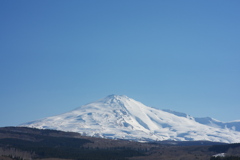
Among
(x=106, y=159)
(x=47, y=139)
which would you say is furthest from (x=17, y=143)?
(x=106, y=159)

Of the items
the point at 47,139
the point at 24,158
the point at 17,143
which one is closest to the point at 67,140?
the point at 47,139

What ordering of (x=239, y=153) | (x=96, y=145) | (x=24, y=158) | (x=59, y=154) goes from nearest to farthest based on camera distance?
(x=24, y=158) < (x=59, y=154) < (x=239, y=153) < (x=96, y=145)

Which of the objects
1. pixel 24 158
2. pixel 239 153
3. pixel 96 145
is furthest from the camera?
pixel 96 145

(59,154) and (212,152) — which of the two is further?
(212,152)

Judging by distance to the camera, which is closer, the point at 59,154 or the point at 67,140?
the point at 59,154

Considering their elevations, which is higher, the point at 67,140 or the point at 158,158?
the point at 67,140

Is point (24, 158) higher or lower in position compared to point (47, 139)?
lower

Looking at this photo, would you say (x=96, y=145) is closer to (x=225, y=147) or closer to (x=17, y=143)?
(x=17, y=143)

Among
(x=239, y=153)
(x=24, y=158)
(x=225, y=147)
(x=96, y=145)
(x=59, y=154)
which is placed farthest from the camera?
(x=96, y=145)

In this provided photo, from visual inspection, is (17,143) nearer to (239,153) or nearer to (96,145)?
(96,145)
